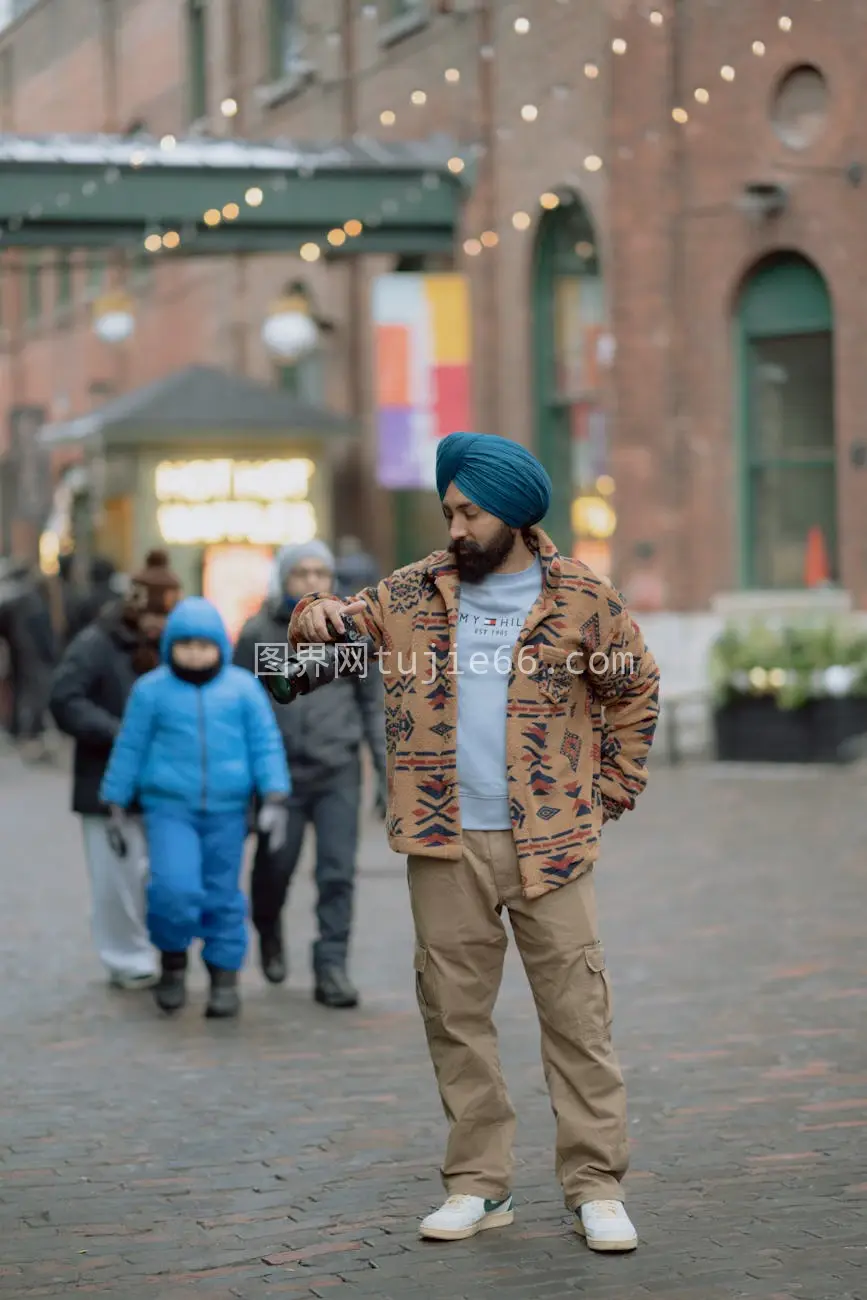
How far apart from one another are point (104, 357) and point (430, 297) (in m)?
16.1

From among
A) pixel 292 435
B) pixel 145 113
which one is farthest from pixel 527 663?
pixel 145 113

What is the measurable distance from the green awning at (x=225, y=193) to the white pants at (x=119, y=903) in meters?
13.1

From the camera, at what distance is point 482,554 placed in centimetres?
563

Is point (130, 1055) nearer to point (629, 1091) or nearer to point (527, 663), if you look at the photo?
point (629, 1091)

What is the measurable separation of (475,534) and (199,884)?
3.55 m

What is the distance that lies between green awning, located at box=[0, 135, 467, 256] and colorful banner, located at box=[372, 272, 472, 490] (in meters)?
0.76

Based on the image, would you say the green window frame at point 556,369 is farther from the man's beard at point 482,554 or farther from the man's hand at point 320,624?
the man's hand at point 320,624

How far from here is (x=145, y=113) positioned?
36.0 meters

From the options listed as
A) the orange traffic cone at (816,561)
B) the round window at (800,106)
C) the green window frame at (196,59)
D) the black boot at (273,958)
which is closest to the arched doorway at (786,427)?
the orange traffic cone at (816,561)

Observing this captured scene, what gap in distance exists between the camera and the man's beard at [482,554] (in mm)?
5633

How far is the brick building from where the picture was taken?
20.3 meters

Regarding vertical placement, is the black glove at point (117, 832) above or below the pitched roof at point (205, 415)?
below

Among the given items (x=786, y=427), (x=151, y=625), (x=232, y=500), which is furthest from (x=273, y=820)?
(x=232, y=500)

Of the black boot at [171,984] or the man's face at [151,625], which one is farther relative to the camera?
the man's face at [151,625]
